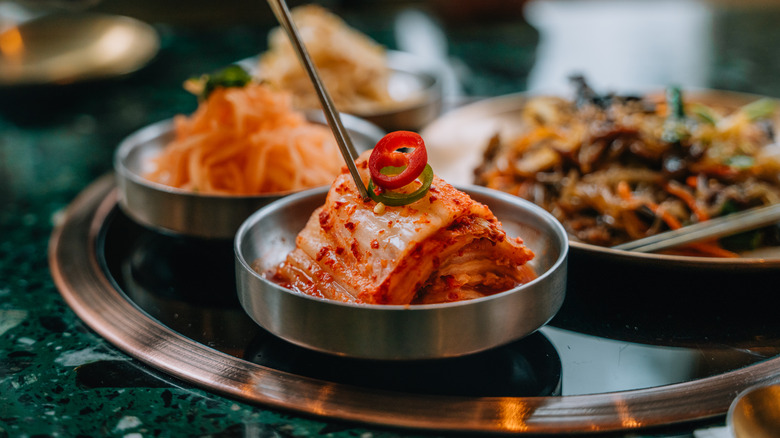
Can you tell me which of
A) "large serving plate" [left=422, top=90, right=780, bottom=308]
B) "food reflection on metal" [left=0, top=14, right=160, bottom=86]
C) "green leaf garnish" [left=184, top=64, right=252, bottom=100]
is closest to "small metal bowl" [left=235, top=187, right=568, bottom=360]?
"large serving plate" [left=422, top=90, right=780, bottom=308]

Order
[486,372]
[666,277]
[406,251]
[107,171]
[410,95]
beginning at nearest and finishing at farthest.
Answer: [406,251], [486,372], [666,277], [107,171], [410,95]

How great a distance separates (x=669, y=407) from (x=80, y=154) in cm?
307

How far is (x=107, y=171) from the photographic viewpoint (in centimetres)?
333

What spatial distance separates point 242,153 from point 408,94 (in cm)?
167

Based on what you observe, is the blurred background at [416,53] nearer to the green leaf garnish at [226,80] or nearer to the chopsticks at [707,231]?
the green leaf garnish at [226,80]

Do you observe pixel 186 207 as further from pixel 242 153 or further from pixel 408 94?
pixel 408 94

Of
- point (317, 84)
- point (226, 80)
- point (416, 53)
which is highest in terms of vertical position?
point (317, 84)

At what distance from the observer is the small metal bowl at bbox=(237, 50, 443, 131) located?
3.38m

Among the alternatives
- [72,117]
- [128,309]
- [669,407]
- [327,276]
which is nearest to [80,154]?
[72,117]

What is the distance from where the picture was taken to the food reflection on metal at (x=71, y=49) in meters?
4.09

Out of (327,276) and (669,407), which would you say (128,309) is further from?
(669,407)

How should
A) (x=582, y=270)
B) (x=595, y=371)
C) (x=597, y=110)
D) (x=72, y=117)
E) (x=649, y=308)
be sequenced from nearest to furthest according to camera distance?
1. (x=595, y=371)
2. (x=649, y=308)
3. (x=582, y=270)
4. (x=597, y=110)
5. (x=72, y=117)

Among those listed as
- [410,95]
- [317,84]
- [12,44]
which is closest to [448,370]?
[317,84]

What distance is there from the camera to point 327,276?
1.77 meters
